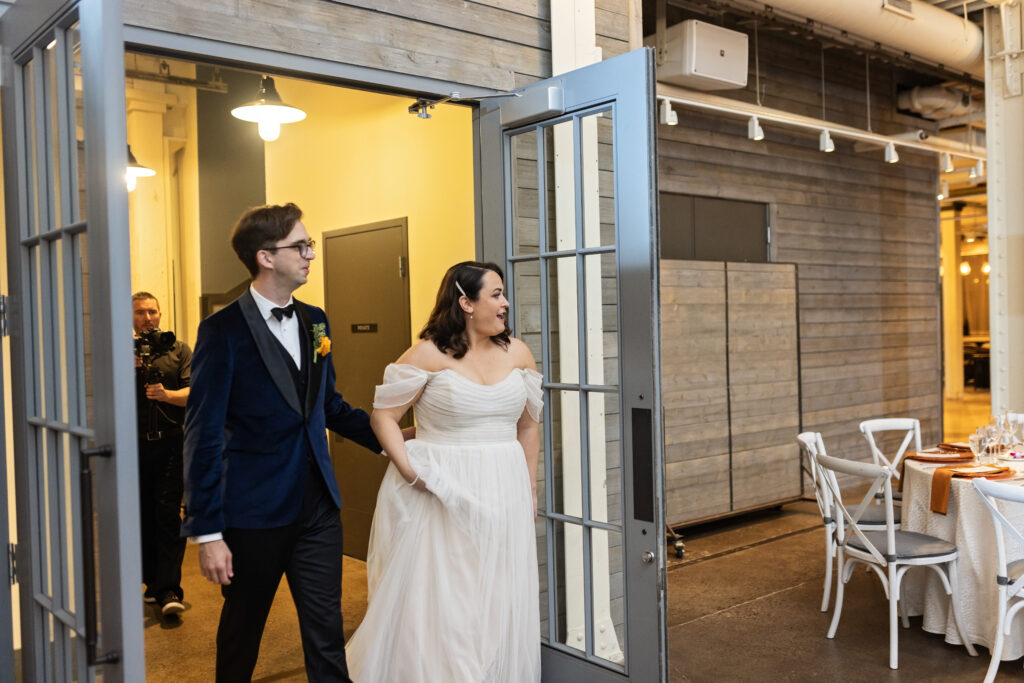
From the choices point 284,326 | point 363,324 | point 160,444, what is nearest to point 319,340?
point 284,326

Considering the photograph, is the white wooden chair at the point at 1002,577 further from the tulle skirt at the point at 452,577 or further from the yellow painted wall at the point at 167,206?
the yellow painted wall at the point at 167,206

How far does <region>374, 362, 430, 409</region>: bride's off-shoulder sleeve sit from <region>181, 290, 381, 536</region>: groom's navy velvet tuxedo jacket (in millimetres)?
353

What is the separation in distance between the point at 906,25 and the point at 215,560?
580cm

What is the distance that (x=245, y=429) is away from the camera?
8.82ft

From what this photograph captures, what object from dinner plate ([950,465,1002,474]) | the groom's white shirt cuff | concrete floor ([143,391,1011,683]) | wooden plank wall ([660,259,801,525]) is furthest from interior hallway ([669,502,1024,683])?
the groom's white shirt cuff

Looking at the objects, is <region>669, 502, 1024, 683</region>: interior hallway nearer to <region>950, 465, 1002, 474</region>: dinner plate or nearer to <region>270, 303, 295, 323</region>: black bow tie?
<region>950, 465, 1002, 474</region>: dinner plate

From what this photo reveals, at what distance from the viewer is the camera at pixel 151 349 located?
4.64 m

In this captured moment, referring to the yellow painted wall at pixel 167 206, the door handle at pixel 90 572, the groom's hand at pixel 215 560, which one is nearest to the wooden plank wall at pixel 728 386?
the groom's hand at pixel 215 560

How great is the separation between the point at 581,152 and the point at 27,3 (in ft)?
5.67

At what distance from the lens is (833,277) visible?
8.00 m

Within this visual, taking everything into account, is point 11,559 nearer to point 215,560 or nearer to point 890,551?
point 215,560

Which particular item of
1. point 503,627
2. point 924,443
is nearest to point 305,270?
point 503,627

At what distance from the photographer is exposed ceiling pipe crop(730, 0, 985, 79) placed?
580 cm

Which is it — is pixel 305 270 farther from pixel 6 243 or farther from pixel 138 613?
pixel 138 613
